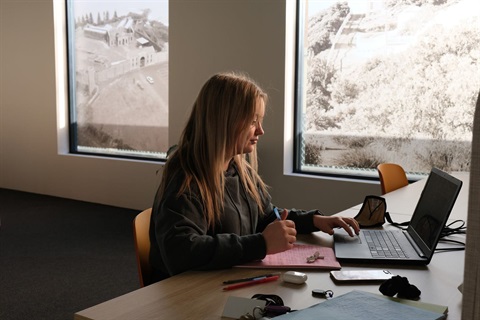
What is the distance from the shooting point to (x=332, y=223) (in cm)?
195

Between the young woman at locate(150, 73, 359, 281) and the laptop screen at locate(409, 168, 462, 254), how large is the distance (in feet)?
0.69

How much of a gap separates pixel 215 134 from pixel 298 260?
0.44 metres

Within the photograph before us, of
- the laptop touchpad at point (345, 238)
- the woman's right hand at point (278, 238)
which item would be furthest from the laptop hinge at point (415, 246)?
the woman's right hand at point (278, 238)

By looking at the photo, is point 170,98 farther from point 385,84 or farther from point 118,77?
point 385,84

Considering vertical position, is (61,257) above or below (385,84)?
below

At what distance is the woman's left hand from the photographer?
1.93 meters

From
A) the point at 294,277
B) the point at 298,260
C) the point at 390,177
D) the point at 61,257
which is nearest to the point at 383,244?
the point at 298,260

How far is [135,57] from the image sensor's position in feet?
19.6

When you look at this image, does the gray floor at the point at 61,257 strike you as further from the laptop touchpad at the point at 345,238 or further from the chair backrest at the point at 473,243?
the chair backrest at the point at 473,243

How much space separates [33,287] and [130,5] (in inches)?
132

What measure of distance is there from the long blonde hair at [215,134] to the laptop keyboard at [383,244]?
48 centimetres

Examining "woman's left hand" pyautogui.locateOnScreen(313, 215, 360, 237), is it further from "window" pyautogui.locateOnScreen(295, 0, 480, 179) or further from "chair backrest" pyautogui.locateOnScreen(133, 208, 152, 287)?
"window" pyautogui.locateOnScreen(295, 0, 480, 179)

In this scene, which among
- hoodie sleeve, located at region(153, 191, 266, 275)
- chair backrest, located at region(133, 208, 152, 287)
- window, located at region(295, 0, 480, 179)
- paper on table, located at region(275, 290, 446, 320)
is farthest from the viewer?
window, located at region(295, 0, 480, 179)

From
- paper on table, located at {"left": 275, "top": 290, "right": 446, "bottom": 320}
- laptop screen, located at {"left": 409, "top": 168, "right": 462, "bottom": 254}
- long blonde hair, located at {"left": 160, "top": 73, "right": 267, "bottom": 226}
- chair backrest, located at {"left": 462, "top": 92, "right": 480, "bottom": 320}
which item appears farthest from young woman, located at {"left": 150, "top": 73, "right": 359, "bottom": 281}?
chair backrest, located at {"left": 462, "top": 92, "right": 480, "bottom": 320}
